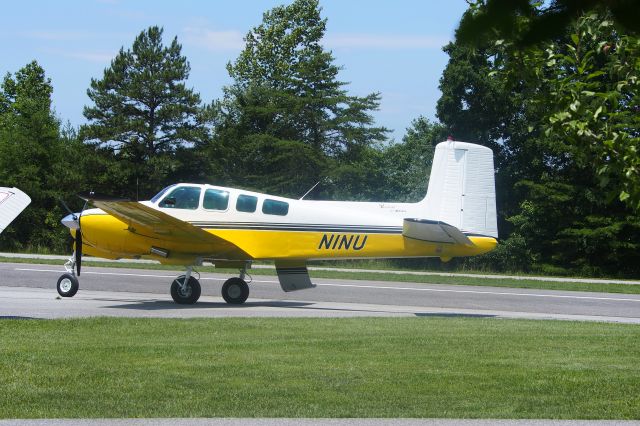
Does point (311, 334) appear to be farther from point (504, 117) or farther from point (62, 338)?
point (504, 117)

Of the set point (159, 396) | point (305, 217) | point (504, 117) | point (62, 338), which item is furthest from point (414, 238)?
point (504, 117)

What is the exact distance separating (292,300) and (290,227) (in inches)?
125

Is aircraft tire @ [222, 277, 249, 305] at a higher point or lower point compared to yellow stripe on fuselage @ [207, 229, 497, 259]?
lower

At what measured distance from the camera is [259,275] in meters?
26.2

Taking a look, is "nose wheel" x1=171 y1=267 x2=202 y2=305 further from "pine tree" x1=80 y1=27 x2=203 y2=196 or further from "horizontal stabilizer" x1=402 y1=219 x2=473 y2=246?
"pine tree" x1=80 y1=27 x2=203 y2=196

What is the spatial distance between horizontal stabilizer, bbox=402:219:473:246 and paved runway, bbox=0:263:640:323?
1738mm

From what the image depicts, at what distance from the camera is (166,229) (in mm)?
17375

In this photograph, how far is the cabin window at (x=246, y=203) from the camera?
1773cm

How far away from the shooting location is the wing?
16.8m

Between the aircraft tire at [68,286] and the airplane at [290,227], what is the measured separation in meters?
0.06

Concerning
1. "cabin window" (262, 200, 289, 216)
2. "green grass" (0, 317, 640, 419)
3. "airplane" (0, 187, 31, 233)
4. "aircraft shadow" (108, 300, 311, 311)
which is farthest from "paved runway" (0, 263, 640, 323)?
"green grass" (0, 317, 640, 419)

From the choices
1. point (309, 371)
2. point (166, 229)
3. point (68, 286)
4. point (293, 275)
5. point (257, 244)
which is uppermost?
point (166, 229)

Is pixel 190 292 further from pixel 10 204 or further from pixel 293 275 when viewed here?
pixel 10 204

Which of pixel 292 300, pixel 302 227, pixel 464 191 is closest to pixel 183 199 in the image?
pixel 302 227
